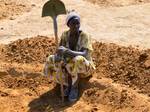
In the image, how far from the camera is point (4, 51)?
337 inches

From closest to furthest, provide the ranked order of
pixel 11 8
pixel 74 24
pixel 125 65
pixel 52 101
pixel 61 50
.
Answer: pixel 61 50 → pixel 74 24 → pixel 52 101 → pixel 125 65 → pixel 11 8

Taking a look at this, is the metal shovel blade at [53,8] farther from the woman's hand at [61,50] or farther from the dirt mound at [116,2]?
the dirt mound at [116,2]

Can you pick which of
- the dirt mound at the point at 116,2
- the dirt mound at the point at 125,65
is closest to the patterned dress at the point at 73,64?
the dirt mound at the point at 125,65

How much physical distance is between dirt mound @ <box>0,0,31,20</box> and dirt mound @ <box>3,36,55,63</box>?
2007 mm

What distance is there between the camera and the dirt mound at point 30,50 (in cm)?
826

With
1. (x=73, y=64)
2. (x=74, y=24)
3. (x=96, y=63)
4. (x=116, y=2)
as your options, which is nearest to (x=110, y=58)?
(x=96, y=63)

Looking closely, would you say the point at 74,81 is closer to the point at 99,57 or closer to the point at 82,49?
the point at 82,49

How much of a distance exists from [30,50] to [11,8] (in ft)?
9.15

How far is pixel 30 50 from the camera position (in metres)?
8.41

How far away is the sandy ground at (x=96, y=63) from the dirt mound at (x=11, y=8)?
25 centimetres

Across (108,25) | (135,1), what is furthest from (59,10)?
(135,1)

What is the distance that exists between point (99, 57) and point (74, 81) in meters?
1.07

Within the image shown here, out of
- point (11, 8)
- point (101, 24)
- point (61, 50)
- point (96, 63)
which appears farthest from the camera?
point (11, 8)

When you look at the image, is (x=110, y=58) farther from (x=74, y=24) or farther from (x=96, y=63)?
(x=74, y=24)
